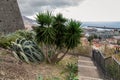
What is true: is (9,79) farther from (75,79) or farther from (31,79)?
(75,79)

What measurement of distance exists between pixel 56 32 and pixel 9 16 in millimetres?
4879

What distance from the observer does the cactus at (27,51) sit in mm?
8789

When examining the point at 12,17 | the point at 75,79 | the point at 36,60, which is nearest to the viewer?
the point at 75,79

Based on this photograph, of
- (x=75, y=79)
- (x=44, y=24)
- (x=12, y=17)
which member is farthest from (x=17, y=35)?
(x=75, y=79)

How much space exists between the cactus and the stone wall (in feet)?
12.6

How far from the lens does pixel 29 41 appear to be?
10.3 metres

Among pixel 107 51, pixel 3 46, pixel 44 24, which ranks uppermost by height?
pixel 44 24

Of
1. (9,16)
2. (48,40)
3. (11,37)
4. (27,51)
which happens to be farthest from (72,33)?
(9,16)

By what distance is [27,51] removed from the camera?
947cm

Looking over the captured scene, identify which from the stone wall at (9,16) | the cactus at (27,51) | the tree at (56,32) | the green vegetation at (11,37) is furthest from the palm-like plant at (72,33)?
the stone wall at (9,16)

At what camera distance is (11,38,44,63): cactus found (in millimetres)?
8789

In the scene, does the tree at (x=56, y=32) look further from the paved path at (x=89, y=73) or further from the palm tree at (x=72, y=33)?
the paved path at (x=89, y=73)

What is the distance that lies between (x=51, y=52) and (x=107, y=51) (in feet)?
16.6

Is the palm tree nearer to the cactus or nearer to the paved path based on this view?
the paved path
